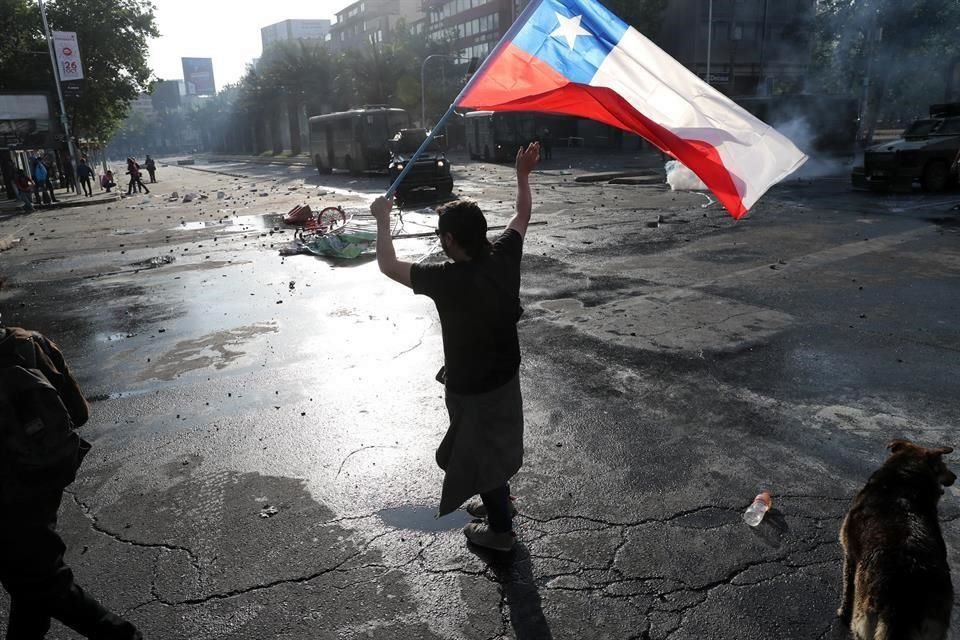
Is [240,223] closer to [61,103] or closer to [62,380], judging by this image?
[62,380]

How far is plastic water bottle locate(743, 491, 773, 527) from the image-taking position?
3.71m

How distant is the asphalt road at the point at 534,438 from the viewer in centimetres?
320

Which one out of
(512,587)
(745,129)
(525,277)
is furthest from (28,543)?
(525,277)

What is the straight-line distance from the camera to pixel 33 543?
8.20 ft

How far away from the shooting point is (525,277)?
33.6 ft

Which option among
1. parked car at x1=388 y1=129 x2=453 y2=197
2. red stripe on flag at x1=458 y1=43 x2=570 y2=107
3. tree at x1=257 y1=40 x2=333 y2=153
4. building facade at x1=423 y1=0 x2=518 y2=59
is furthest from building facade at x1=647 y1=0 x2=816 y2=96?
red stripe on flag at x1=458 y1=43 x2=570 y2=107

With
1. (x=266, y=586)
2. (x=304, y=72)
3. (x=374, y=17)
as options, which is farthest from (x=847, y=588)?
(x=374, y=17)

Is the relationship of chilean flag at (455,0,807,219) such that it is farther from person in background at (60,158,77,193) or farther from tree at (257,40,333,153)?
tree at (257,40,333,153)

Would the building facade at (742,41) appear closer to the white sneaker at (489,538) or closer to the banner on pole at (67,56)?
the banner on pole at (67,56)

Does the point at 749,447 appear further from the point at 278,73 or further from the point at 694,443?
the point at 278,73

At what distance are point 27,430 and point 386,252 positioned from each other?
1.58 meters

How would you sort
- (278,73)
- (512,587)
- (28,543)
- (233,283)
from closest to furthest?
1. (28,543)
2. (512,587)
3. (233,283)
4. (278,73)

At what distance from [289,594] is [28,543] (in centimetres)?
121

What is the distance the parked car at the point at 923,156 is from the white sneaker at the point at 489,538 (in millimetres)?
18199
